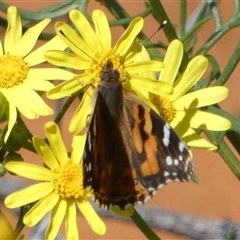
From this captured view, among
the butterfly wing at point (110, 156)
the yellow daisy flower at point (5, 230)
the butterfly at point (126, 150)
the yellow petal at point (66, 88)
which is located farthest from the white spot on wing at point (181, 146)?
the yellow daisy flower at point (5, 230)

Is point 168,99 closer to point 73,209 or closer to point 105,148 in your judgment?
point 105,148

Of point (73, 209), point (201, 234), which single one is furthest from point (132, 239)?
point (73, 209)

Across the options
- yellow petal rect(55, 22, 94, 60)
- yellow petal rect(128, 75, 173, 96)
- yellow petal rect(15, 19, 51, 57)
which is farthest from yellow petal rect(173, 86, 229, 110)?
yellow petal rect(15, 19, 51, 57)

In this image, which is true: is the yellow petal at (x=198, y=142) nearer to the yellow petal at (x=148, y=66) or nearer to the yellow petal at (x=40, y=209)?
the yellow petal at (x=148, y=66)

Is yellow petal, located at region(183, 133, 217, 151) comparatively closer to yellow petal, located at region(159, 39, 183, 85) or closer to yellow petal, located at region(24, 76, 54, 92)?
yellow petal, located at region(159, 39, 183, 85)

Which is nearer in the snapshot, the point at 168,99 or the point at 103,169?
the point at 103,169

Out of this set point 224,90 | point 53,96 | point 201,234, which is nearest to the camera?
point 53,96
